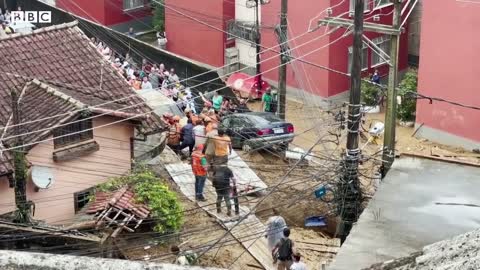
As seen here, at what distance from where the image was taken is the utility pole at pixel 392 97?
678 inches

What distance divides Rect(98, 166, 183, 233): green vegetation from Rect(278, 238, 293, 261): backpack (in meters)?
2.67

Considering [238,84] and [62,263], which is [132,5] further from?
[62,263]

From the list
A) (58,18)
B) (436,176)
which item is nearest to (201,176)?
(436,176)

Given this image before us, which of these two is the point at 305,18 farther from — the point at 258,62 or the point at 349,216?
the point at 349,216

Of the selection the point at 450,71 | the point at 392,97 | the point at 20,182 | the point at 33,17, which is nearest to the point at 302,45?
the point at 450,71

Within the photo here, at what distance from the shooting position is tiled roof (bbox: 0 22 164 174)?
17766 millimetres

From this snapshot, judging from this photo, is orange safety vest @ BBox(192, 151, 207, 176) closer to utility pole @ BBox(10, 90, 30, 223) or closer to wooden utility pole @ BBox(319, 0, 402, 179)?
wooden utility pole @ BBox(319, 0, 402, 179)

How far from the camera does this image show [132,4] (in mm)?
39000

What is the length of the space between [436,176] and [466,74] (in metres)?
13.7

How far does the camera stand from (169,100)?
27547 millimetres

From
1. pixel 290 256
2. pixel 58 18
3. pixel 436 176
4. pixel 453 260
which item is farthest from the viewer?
pixel 58 18

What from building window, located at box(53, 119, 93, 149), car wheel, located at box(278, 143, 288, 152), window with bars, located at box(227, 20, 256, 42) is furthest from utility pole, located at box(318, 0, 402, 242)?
window with bars, located at box(227, 20, 256, 42)

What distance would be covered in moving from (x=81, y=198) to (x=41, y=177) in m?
1.32

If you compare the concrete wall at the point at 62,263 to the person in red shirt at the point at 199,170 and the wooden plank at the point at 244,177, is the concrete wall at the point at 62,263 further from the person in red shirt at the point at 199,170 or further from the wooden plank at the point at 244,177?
the wooden plank at the point at 244,177
